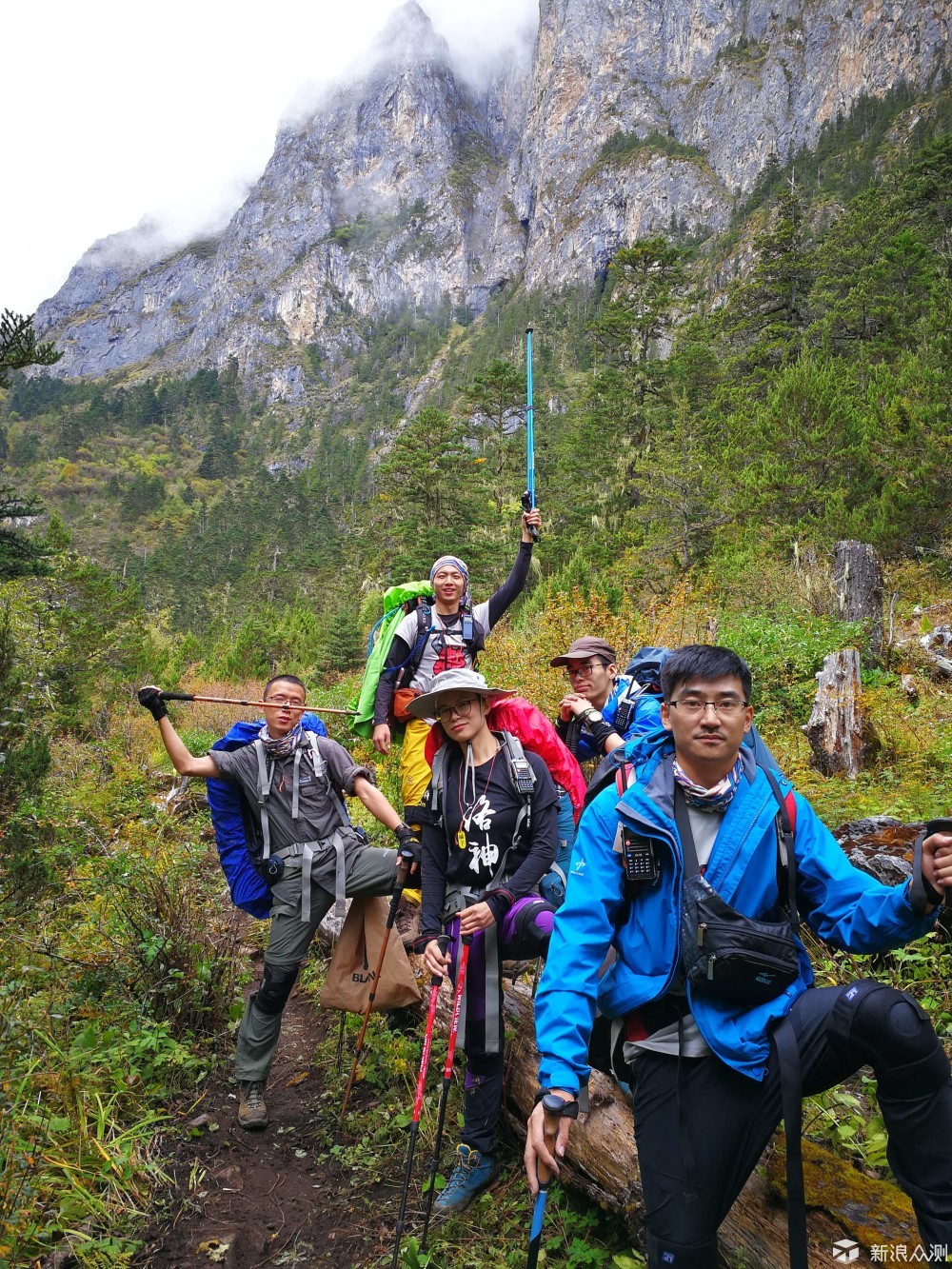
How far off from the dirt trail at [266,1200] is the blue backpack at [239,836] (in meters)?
1.01

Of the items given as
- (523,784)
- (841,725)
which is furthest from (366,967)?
(841,725)

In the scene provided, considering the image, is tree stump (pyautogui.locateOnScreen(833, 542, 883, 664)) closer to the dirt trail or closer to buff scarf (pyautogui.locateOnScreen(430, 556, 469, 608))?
buff scarf (pyautogui.locateOnScreen(430, 556, 469, 608))

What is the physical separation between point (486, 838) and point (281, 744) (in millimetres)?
1339

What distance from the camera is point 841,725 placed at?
20.2 feet

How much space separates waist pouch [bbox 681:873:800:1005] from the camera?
5.46 ft

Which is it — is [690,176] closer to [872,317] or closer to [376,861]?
[872,317]

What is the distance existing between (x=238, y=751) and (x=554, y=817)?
1.75 meters

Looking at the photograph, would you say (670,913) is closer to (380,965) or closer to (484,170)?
(380,965)

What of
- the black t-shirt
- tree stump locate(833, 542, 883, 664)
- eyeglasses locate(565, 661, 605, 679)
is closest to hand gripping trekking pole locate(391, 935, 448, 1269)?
the black t-shirt

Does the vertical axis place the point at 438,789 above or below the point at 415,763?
above

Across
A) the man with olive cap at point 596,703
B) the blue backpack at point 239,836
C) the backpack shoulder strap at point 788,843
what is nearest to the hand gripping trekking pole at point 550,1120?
the backpack shoulder strap at point 788,843

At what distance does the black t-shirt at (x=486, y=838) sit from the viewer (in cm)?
291

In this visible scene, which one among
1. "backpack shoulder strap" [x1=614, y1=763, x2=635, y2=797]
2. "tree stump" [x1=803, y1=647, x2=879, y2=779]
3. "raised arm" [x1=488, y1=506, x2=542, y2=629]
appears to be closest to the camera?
"backpack shoulder strap" [x1=614, y1=763, x2=635, y2=797]

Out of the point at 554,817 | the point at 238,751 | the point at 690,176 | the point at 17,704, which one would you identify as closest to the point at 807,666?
the point at 554,817
